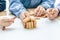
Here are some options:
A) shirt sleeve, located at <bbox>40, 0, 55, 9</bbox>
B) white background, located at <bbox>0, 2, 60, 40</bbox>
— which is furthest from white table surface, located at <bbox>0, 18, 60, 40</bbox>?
shirt sleeve, located at <bbox>40, 0, 55, 9</bbox>

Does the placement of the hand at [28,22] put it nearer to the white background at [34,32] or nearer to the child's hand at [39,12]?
the white background at [34,32]

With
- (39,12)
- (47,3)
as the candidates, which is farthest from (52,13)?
(47,3)

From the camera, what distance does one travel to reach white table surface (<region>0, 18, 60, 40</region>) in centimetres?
80

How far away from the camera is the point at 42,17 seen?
3.48ft

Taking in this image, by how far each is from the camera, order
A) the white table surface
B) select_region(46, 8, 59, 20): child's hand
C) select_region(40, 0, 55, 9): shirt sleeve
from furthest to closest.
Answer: select_region(40, 0, 55, 9): shirt sleeve
select_region(46, 8, 59, 20): child's hand
the white table surface

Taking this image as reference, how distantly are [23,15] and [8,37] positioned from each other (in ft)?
0.64

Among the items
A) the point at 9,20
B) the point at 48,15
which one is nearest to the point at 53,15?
the point at 48,15

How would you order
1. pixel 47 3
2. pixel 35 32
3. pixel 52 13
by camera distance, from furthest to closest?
1. pixel 47 3
2. pixel 52 13
3. pixel 35 32

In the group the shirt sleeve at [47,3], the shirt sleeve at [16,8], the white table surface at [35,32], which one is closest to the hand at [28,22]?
the white table surface at [35,32]

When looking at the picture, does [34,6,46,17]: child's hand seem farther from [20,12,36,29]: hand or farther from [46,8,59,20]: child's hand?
[20,12,36,29]: hand

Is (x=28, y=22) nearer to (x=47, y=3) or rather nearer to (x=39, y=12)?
(x=39, y=12)

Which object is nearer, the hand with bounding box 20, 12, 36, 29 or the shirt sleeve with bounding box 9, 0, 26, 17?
the hand with bounding box 20, 12, 36, 29

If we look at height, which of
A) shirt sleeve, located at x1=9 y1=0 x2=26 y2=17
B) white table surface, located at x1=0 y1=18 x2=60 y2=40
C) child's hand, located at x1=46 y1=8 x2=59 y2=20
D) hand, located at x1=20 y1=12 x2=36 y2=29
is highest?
shirt sleeve, located at x1=9 y1=0 x2=26 y2=17

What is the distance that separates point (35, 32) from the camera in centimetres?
86
